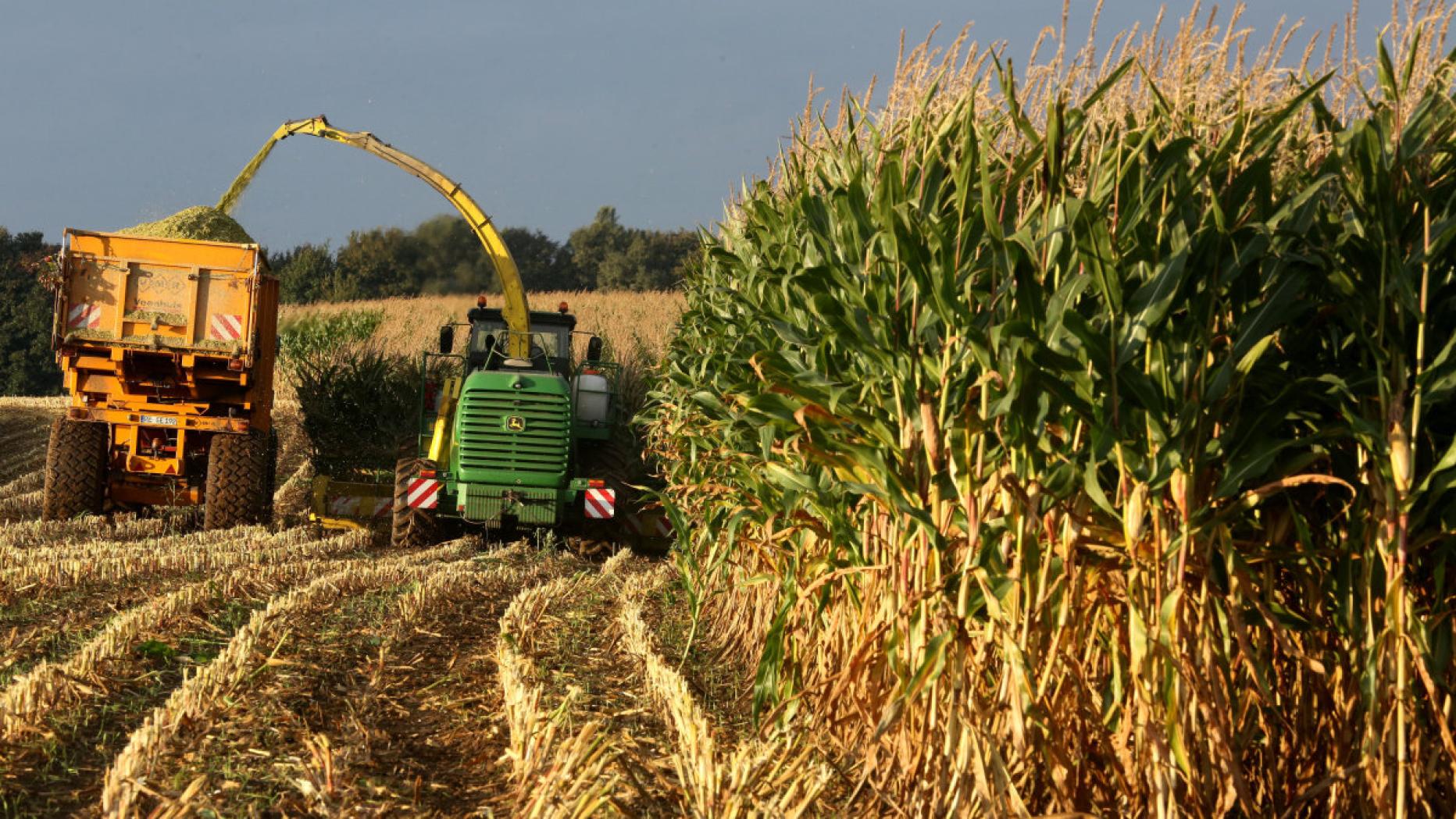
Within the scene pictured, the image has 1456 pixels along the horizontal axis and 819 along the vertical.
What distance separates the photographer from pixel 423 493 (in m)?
11.6

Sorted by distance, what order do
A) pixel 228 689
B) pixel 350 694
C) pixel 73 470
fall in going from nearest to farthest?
pixel 228 689
pixel 350 694
pixel 73 470

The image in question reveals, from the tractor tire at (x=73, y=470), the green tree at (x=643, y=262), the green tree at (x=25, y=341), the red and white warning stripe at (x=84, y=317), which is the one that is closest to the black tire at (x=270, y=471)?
the tractor tire at (x=73, y=470)

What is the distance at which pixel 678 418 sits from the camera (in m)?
7.74

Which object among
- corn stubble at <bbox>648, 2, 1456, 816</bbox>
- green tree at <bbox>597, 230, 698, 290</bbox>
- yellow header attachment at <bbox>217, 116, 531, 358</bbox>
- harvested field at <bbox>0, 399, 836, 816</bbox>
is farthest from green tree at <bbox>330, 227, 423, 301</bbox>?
corn stubble at <bbox>648, 2, 1456, 816</bbox>

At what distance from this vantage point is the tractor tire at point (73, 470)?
11.5 metres

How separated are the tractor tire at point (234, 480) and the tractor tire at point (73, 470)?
0.95m

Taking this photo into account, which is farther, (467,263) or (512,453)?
(467,263)

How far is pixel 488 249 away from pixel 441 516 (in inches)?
120

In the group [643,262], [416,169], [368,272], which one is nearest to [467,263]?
[416,169]

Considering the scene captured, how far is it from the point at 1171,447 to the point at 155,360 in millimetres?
10204

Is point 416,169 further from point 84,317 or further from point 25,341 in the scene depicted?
point 25,341

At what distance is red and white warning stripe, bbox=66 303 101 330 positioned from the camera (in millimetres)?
11281

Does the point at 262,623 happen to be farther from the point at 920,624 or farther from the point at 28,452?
the point at 28,452

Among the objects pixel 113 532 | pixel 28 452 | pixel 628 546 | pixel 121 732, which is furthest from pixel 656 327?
pixel 121 732
